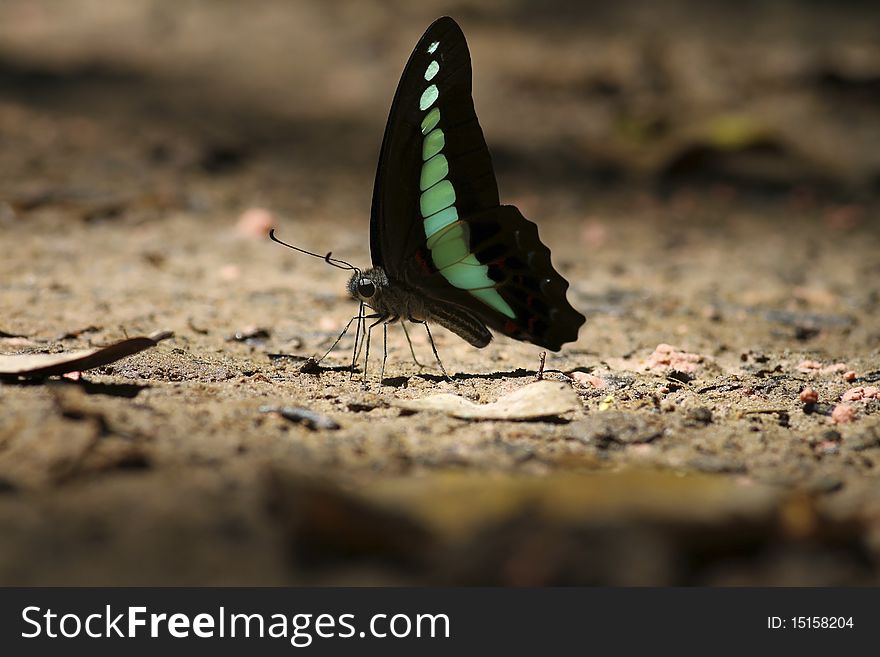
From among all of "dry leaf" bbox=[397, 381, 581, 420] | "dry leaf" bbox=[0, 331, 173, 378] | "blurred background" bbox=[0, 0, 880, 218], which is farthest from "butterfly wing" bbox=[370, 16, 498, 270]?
"blurred background" bbox=[0, 0, 880, 218]

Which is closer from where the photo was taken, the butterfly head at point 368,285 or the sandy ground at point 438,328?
the sandy ground at point 438,328

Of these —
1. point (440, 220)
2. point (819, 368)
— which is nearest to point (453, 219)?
point (440, 220)

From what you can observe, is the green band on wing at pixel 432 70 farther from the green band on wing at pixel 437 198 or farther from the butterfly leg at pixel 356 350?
the butterfly leg at pixel 356 350

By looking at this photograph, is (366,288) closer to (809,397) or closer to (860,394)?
(809,397)

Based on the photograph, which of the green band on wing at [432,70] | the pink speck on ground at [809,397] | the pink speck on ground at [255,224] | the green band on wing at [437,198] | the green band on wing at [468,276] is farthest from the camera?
the pink speck on ground at [255,224]

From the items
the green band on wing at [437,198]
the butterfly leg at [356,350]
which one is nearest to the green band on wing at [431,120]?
the green band on wing at [437,198]

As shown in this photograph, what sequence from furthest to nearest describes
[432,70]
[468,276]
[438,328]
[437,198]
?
[438,328] → [468,276] → [437,198] → [432,70]

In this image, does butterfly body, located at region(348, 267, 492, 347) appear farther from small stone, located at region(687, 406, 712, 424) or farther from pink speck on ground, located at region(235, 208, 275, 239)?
pink speck on ground, located at region(235, 208, 275, 239)
